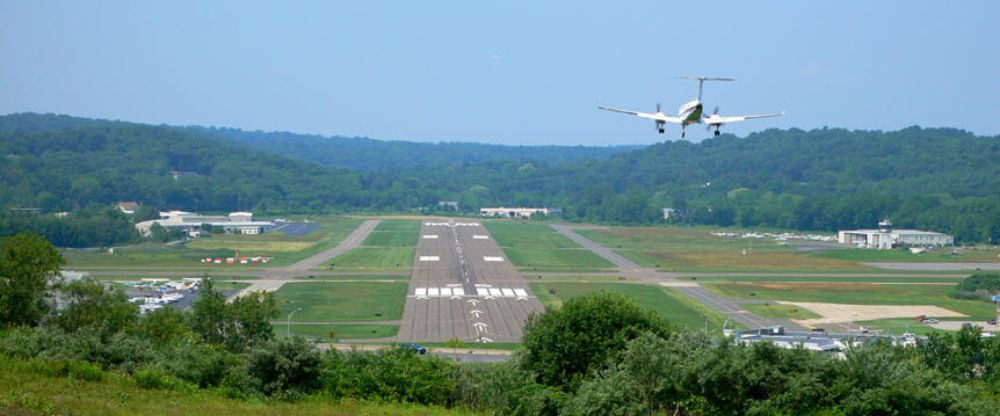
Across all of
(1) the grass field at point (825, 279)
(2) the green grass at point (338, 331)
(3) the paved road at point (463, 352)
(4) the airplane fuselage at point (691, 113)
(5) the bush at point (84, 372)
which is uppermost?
(4) the airplane fuselage at point (691, 113)

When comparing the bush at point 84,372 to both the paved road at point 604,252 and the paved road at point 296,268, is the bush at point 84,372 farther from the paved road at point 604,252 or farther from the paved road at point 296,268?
the paved road at point 604,252

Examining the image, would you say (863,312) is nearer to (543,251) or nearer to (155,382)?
(543,251)

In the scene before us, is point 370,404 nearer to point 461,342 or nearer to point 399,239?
point 461,342

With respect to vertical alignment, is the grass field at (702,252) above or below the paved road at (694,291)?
above

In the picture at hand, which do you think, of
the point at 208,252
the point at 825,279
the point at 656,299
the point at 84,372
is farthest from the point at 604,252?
the point at 84,372

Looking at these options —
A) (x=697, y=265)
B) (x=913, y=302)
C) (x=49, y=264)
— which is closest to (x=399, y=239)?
(x=697, y=265)

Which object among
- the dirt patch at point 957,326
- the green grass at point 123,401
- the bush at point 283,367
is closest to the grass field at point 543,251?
the dirt patch at point 957,326
